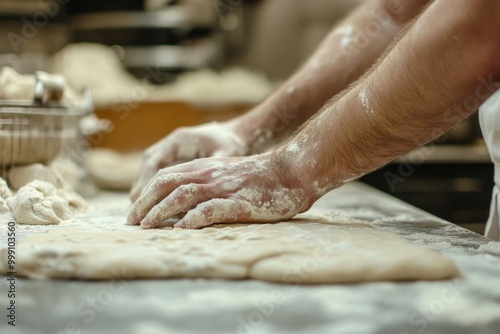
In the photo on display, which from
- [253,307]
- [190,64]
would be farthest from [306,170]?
[190,64]

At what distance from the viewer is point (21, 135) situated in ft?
4.61

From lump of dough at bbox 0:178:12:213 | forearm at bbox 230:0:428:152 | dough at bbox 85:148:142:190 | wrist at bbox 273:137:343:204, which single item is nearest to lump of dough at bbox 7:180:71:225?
lump of dough at bbox 0:178:12:213

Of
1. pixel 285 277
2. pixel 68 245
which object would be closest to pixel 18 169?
pixel 68 245

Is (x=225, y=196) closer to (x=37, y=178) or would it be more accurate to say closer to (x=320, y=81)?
(x=37, y=178)

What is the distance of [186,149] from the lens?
5.20 feet

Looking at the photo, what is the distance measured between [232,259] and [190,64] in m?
3.88

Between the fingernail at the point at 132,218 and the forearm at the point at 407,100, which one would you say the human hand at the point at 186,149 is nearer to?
the fingernail at the point at 132,218

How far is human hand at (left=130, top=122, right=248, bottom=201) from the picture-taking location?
5.01 feet

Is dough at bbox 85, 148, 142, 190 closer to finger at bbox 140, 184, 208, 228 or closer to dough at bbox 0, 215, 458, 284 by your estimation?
finger at bbox 140, 184, 208, 228

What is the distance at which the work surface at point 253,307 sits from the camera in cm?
77

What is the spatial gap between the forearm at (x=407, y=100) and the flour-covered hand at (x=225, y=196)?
1.5 inches

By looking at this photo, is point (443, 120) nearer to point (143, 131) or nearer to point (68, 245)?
point (68, 245)

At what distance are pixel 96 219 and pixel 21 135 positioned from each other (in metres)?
0.28

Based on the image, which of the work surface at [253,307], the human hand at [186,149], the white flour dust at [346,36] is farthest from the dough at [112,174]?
the work surface at [253,307]
